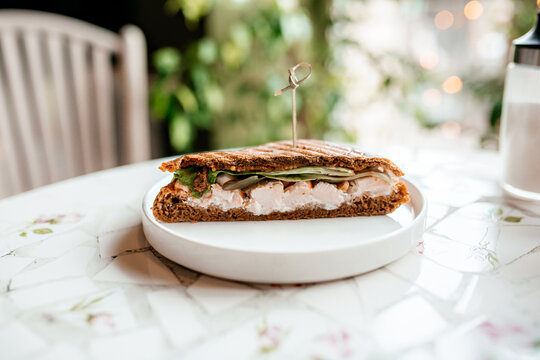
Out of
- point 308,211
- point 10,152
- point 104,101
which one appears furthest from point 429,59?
point 10,152

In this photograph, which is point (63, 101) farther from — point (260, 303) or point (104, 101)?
point (260, 303)

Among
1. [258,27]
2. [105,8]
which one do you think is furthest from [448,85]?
[105,8]

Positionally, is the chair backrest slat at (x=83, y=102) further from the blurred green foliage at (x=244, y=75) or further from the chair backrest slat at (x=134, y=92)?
the blurred green foliage at (x=244, y=75)

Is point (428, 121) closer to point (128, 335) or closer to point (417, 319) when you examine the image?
point (417, 319)

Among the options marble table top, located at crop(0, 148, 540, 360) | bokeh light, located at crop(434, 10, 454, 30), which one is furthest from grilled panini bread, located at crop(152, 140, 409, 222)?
bokeh light, located at crop(434, 10, 454, 30)

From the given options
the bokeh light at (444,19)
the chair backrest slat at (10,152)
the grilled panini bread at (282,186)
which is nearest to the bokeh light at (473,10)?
the bokeh light at (444,19)

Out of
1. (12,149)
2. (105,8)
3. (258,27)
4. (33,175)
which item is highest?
(105,8)
